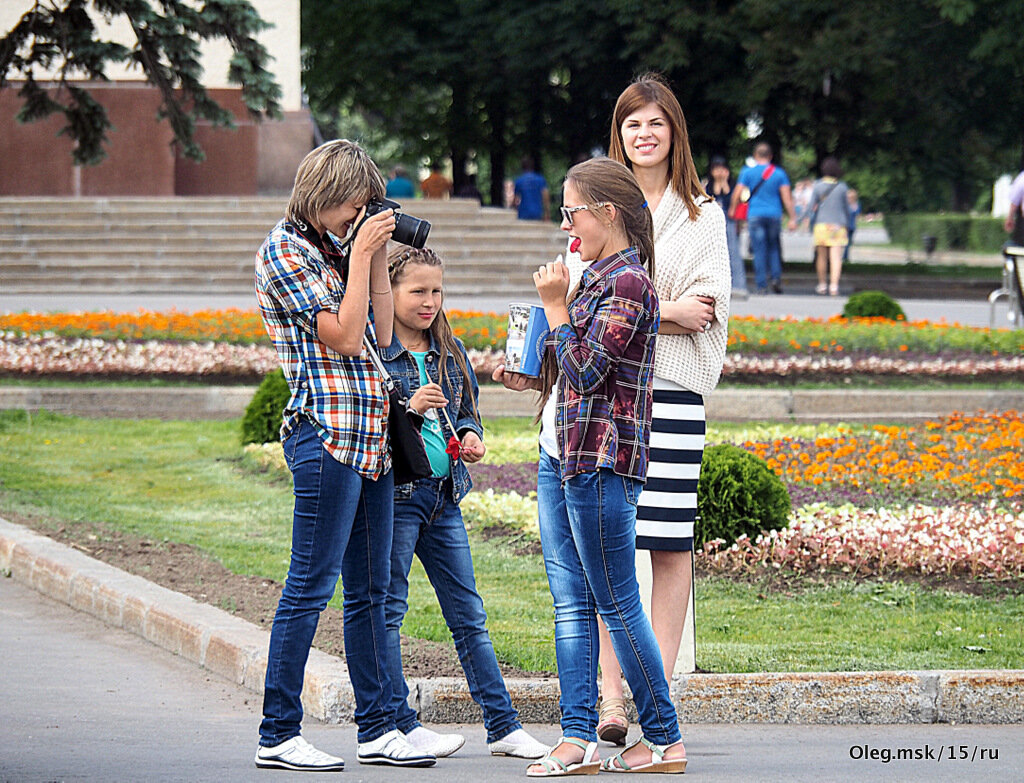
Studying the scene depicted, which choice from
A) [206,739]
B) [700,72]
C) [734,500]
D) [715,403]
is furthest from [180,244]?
[206,739]

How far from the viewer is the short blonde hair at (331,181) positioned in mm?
4145

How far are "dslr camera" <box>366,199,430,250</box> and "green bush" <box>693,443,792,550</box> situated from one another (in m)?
3.00

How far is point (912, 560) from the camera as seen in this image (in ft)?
22.5

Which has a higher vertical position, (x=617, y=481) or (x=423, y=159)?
(x=423, y=159)

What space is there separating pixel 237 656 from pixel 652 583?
164 cm

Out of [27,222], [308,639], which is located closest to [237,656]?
[308,639]

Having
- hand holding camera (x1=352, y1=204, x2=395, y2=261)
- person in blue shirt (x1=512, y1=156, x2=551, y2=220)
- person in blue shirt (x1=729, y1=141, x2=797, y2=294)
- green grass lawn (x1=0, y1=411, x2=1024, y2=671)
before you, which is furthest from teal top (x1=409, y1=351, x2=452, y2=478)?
person in blue shirt (x1=512, y1=156, x2=551, y2=220)

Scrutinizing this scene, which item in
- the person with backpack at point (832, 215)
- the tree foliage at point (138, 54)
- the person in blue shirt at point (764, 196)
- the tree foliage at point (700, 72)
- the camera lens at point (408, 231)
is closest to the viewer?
the camera lens at point (408, 231)

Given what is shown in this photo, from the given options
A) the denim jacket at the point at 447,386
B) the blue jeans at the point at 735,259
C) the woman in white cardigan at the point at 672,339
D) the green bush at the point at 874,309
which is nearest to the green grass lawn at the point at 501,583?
the woman in white cardigan at the point at 672,339

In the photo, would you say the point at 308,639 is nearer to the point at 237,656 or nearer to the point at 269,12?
the point at 237,656

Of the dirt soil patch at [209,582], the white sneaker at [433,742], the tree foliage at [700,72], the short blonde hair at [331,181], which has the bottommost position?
the dirt soil patch at [209,582]

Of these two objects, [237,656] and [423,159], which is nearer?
[237,656]

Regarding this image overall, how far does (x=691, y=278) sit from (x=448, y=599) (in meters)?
1.21

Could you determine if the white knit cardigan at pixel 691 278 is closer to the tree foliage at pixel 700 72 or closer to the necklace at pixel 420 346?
the necklace at pixel 420 346
